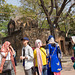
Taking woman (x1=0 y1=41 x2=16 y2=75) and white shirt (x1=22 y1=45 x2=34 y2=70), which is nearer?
white shirt (x1=22 y1=45 x2=34 y2=70)

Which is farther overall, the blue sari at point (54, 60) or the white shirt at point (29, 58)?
the blue sari at point (54, 60)

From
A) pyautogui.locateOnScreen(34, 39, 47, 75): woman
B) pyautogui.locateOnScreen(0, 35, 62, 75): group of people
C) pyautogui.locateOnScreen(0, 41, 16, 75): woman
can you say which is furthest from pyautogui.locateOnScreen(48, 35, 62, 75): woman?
pyautogui.locateOnScreen(0, 41, 16, 75): woman

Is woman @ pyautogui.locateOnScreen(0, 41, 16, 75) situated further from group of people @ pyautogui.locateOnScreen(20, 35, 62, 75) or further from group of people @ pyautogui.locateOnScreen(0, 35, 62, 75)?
group of people @ pyautogui.locateOnScreen(20, 35, 62, 75)

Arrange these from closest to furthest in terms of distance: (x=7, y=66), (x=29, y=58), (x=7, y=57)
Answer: (x=29, y=58) < (x=7, y=66) < (x=7, y=57)

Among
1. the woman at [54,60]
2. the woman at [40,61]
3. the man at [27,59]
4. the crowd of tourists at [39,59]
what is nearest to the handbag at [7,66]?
the crowd of tourists at [39,59]

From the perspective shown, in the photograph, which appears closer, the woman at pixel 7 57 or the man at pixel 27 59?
the man at pixel 27 59

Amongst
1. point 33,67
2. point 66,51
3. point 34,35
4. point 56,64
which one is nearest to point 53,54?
point 56,64

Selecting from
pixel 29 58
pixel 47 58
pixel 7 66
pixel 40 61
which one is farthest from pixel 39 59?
pixel 7 66

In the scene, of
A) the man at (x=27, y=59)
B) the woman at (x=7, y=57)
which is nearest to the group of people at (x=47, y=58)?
the man at (x=27, y=59)

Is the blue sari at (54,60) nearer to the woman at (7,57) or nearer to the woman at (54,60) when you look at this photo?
the woman at (54,60)

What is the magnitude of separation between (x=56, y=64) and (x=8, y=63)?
1564 mm

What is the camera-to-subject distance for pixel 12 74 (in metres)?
4.23

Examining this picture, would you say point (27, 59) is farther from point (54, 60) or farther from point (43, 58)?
point (54, 60)

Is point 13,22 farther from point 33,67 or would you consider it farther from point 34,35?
point 33,67
